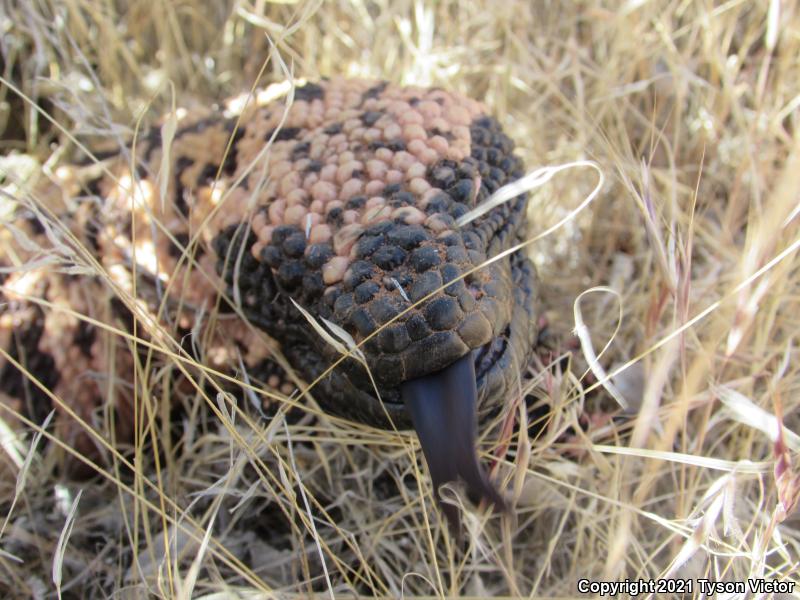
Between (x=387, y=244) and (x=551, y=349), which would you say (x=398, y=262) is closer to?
(x=387, y=244)

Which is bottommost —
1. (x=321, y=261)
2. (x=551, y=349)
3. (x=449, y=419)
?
(x=551, y=349)

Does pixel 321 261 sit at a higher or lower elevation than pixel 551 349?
higher

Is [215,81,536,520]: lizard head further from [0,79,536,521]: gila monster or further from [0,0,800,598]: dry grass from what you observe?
[0,0,800,598]: dry grass

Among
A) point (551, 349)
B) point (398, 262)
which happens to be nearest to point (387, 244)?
point (398, 262)

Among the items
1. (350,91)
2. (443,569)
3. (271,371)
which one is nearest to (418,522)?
(443,569)

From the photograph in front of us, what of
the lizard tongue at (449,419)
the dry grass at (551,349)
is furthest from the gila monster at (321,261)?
the dry grass at (551,349)

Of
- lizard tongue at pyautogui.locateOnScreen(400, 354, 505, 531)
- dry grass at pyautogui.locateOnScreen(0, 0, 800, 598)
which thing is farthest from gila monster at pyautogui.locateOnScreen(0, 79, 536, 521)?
dry grass at pyautogui.locateOnScreen(0, 0, 800, 598)
